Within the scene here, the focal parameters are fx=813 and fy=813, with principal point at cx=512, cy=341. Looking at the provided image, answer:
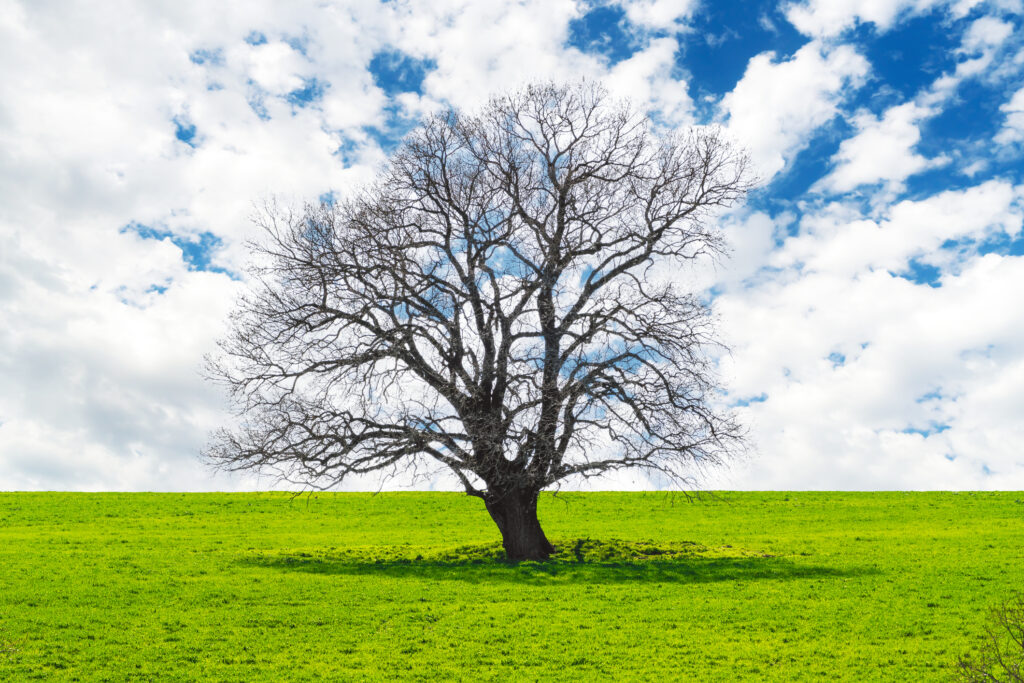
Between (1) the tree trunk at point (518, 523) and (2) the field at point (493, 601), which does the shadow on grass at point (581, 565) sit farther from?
(1) the tree trunk at point (518, 523)

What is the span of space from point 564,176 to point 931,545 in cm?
1928

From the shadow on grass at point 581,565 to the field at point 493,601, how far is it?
0.13m

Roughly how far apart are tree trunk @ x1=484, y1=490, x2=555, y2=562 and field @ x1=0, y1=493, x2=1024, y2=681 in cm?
125

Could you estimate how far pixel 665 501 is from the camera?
47656 millimetres

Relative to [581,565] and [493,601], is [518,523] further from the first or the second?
[493,601]

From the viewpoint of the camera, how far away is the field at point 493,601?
16047mm

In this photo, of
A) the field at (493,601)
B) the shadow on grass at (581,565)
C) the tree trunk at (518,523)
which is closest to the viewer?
the field at (493,601)

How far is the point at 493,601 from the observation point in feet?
68.8

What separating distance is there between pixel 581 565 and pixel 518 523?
8.55ft

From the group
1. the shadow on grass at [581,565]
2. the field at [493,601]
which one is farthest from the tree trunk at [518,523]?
the field at [493,601]

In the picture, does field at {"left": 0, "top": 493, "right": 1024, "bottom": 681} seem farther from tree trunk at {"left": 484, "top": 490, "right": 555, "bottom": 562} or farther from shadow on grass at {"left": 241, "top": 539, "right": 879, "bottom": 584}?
tree trunk at {"left": 484, "top": 490, "right": 555, "bottom": 562}

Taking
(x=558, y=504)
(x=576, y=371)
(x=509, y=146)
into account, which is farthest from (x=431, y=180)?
(x=558, y=504)

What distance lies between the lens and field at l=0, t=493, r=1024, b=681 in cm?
1605

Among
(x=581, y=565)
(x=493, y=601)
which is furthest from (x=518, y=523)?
(x=493, y=601)
